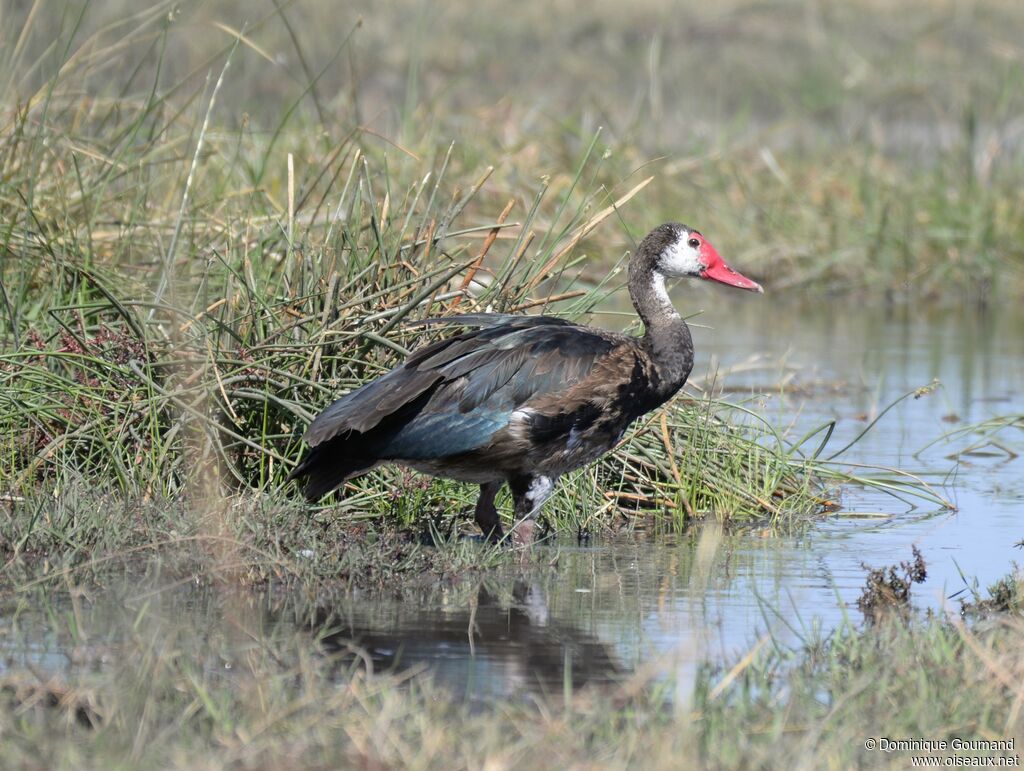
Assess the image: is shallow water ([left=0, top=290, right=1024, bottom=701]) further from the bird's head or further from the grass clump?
the bird's head

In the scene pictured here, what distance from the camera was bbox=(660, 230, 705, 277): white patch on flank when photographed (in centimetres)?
746

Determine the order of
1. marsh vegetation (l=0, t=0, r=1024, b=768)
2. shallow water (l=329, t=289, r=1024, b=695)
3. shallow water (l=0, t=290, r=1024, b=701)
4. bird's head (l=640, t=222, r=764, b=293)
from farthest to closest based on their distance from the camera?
1. bird's head (l=640, t=222, r=764, b=293)
2. shallow water (l=329, t=289, r=1024, b=695)
3. shallow water (l=0, t=290, r=1024, b=701)
4. marsh vegetation (l=0, t=0, r=1024, b=768)

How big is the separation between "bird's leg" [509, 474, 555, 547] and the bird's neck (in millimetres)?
622

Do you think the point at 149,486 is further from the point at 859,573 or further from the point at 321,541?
the point at 859,573

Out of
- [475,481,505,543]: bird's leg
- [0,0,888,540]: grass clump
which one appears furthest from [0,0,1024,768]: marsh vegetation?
[475,481,505,543]: bird's leg

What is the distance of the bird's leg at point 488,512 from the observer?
6.90 metres

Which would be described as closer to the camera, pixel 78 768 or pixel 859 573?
pixel 78 768

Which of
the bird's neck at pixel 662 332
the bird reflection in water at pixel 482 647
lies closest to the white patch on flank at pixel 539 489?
the bird's neck at pixel 662 332

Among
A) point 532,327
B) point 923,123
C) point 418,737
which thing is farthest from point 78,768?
point 923,123

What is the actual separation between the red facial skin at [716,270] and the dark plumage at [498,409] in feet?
2.18

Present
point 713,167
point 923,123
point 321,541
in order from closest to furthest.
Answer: point 321,541 → point 713,167 → point 923,123

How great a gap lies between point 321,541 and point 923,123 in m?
14.8

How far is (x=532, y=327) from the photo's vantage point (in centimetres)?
672

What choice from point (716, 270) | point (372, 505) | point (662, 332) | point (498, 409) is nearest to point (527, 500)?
point (498, 409)
